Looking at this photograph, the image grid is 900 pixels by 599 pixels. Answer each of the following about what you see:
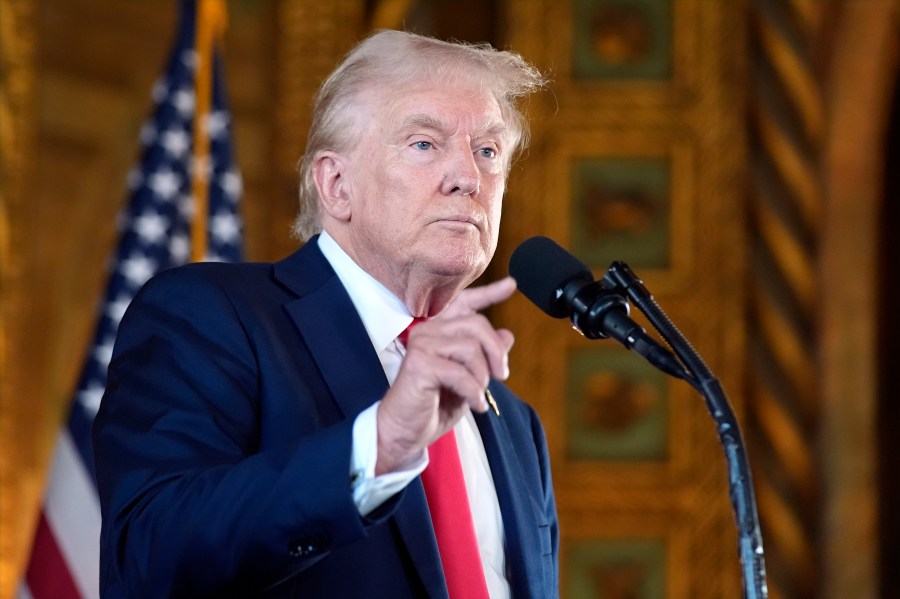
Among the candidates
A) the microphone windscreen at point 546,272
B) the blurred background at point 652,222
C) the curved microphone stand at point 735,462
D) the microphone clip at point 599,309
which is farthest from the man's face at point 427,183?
the blurred background at point 652,222

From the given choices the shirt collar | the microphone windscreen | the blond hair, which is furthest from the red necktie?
the blond hair

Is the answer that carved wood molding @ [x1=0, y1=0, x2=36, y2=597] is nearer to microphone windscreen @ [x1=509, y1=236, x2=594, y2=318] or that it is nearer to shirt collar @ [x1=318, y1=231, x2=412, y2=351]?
shirt collar @ [x1=318, y1=231, x2=412, y2=351]

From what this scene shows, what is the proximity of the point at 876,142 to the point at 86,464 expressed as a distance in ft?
8.48

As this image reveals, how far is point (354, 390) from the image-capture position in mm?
1735

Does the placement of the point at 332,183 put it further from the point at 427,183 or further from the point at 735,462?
the point at 735,462

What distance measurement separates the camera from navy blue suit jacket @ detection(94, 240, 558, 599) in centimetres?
143

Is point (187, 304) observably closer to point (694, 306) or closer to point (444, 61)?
point (444, 61)

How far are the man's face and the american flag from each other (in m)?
1.61

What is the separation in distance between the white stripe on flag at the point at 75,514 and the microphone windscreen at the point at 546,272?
196 cm

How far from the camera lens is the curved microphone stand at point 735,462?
129 centimetres

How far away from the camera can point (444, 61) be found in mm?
2008

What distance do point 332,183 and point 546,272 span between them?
627mm

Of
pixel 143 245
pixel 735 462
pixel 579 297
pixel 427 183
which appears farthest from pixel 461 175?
pixel 143 245

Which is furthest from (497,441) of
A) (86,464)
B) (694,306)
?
(694,306)
